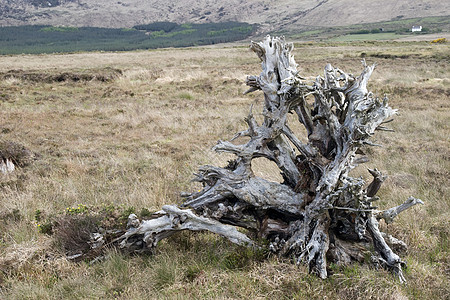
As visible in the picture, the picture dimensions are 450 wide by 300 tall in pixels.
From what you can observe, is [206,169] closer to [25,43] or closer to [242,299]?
[242,299]

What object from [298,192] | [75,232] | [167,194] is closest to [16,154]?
[167,194]

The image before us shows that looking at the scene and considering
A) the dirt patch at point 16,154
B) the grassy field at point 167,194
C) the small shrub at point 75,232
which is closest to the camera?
the grassy field at point 167,194

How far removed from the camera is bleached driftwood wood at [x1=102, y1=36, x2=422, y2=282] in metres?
3.92

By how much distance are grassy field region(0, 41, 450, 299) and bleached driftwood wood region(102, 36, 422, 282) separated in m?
0.28

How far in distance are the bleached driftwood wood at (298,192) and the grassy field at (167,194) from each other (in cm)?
28

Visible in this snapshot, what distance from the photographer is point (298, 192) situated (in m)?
4.50

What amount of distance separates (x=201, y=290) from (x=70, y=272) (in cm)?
165

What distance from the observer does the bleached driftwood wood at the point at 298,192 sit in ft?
12.9

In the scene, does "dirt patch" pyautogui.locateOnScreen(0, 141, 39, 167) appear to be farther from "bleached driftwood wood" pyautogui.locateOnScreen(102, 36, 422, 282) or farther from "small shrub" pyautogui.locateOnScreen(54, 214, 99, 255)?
"bleached driftwood wood" pyautogui.locateOnScreen(102, 36, 422, 282)

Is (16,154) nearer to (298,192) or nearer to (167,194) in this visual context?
(167,194)

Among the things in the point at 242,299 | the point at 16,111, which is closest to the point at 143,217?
the point at 242,299

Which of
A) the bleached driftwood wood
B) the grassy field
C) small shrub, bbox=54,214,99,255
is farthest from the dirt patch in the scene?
the bleached driftwood wood

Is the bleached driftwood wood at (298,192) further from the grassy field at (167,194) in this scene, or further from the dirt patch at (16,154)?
the dirt patch at (16,154)

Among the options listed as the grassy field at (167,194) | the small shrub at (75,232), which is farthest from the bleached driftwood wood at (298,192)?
the small shrub at (75,232)
